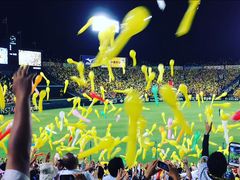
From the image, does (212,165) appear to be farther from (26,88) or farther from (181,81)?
(181,81)

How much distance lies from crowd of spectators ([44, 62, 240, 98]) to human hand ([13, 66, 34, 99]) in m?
40.2

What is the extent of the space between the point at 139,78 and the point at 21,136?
48.7 metres

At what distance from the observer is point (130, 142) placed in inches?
183

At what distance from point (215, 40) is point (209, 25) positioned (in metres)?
3.84

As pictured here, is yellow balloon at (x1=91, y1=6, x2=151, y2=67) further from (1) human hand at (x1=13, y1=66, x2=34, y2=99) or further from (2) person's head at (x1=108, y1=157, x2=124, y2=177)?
(1) human hand at (x1=13, y1=66, x2=34, y2=99)

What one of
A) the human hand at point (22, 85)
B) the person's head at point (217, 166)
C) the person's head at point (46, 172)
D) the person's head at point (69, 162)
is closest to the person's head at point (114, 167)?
the person's head at point (69, 162)

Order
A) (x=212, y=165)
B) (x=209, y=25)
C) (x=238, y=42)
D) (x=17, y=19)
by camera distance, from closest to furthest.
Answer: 1. (x=212, y=165)
2. (x=17, y=19)
3. (x=209, y=25)
4. (x=238, y=42)

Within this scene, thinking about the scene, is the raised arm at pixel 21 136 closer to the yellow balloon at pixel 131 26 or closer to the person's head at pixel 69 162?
the person's head at pixel 69 162

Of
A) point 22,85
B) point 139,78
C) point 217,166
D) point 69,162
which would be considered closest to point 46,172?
point 69,162

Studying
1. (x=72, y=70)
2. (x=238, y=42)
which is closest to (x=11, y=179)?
(x=72, y=70)

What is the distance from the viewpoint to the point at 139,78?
4978cm

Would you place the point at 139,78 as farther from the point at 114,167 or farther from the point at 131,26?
the point at 114,167

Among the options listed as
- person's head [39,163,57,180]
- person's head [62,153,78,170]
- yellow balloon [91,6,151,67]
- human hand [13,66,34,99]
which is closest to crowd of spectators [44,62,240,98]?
yellow balloon [91,6,151,67]

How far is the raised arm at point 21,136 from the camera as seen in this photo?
4.08ft
